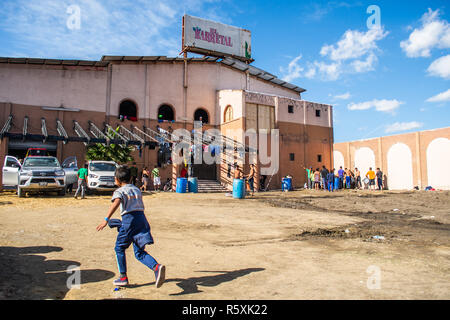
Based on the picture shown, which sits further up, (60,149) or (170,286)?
(60,149)

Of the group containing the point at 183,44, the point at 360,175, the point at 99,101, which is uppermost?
the point at 183,44

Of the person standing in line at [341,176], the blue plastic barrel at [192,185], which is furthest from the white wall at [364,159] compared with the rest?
the blue plastic barrel at [192,185]

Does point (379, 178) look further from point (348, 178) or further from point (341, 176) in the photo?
point (341, 176)

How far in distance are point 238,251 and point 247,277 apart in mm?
1480

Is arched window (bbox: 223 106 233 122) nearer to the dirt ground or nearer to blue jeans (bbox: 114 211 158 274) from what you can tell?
the dirt ground

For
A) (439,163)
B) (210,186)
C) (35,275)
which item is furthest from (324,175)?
(35,275)

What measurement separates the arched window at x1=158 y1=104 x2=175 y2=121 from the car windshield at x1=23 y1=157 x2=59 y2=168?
36.4 feet

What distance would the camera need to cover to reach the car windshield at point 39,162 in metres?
15.1

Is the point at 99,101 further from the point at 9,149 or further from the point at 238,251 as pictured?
the point at 238,251

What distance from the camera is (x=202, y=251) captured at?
18.8 ft

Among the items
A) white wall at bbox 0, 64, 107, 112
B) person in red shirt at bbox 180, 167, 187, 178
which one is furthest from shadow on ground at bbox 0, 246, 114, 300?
white wall at bbox 0, 64, 107, 112

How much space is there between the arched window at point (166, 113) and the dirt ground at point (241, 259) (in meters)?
17.5

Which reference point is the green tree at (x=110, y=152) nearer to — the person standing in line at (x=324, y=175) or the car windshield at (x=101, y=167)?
the car windshield at (x=101, y=167)
